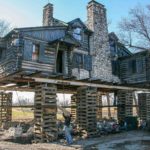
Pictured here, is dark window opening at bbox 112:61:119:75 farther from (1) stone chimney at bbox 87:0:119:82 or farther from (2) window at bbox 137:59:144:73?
(2) window at bbox 137:59:144:73

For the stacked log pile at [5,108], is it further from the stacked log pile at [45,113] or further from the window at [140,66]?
the window at [140,66]

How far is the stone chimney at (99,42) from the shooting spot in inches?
1038

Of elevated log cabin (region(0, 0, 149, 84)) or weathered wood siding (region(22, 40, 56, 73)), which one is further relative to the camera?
elevated log cabin (region(0, 0, 149, 84))

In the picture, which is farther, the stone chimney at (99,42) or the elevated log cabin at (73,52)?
the stone chimney at (99,42)

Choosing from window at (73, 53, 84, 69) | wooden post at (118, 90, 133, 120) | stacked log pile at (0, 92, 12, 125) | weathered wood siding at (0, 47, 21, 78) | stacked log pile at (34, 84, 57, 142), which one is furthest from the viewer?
window at (73, 53, 84, 69)

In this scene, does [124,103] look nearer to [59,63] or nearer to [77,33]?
[59,63]

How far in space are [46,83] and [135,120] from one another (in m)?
9.54

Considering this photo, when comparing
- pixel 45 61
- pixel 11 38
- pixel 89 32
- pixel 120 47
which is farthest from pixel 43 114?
pixel 120 47

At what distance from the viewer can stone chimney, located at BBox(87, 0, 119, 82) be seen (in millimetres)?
26359

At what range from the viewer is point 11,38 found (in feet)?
69.0

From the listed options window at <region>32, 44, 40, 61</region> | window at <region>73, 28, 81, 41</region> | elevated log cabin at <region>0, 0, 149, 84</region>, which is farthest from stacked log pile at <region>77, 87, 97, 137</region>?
window at <region>73, 28, 81, 41</region>

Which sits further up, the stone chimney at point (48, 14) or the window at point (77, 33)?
the stone chimney at point (48, 14)

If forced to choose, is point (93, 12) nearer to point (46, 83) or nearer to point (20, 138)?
point (46, 83)

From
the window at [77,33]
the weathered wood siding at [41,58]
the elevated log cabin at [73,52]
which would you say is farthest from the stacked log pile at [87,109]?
the window at [77,33]
